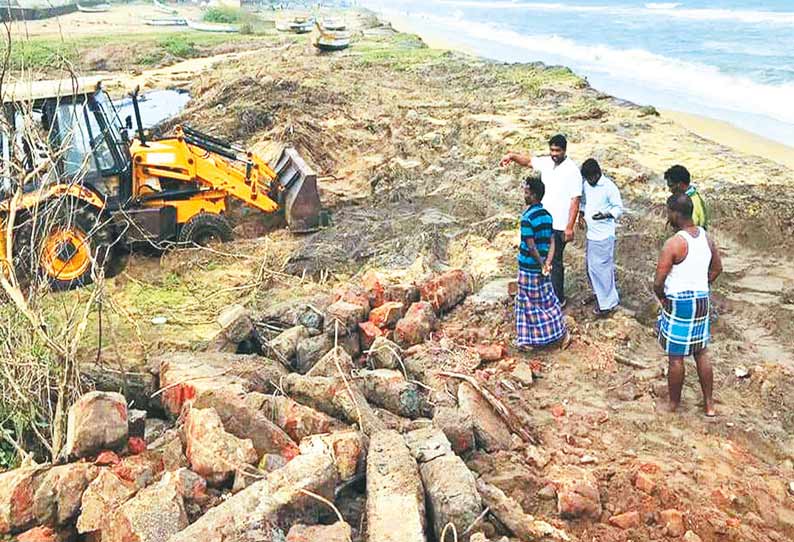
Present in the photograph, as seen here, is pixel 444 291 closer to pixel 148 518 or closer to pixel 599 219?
pixel 599 219

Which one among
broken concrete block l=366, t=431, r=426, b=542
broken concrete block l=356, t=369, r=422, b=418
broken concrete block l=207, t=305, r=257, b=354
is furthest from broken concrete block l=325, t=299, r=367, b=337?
broken concrete block l=366, t=431, r=426, b=542

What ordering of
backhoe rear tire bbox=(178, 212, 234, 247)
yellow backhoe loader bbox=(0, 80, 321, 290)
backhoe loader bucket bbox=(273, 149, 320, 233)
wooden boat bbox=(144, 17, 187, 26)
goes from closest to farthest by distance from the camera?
yellow backhoe loader bbox=(0, 80, 321, 290) < backhoe rear tire bbox=(178, 212, 234, 247) < backhoe loader bucket bbox=(273, 149, 320, 233) < wooden boat bbox=(144, 17, 187, 26)

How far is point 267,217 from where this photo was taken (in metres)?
10.3

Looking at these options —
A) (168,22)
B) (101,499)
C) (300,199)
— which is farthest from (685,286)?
(168,22)

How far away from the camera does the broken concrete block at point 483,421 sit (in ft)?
15.3

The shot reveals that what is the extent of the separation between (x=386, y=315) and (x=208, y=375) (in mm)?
1866

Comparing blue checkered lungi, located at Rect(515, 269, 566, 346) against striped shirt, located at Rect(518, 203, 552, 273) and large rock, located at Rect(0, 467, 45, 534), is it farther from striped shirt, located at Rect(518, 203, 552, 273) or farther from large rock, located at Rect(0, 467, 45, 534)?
large rock, located at Rect(0, 467, 45, 534)

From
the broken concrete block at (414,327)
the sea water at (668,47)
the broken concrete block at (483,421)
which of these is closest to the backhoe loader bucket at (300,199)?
the broken concrete block at (414,327)

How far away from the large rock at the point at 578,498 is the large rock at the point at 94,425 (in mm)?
2604

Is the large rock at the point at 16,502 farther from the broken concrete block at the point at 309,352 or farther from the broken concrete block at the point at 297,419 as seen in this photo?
the broken concrete block at the point at 309,352

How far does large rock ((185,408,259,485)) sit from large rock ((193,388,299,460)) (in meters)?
0.13

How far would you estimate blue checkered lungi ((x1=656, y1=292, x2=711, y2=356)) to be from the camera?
5032 millimetres

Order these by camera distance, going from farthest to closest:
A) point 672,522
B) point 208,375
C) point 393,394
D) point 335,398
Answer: point 208,375 → point 393,394 → point 335,398 → point 672,522

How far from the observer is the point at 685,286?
Result: 5008 mm
